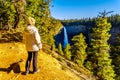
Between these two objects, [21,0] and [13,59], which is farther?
[21,0]

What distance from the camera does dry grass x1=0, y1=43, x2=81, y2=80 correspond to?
13461 millimetres

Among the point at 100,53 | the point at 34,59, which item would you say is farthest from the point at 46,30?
the point at 34,59

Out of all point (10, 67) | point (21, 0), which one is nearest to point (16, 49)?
point (10, 67)

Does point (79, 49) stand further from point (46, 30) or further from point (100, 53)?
point (46, 30)

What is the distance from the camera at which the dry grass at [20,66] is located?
1346 cm

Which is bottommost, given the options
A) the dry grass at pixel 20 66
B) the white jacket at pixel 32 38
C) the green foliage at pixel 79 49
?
the green foliage at pixel 79 49

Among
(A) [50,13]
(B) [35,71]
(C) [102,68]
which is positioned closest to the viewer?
(B) [35,71]

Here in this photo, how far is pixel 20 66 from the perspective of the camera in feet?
46.8

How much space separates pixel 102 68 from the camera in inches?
1924

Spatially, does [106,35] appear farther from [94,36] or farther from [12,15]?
[12,15]

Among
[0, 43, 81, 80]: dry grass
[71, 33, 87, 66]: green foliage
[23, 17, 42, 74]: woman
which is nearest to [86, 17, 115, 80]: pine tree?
[71, 33, 87, 66]: green foliage

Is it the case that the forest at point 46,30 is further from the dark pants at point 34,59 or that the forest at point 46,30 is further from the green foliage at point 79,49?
the dark pants at point 34,59

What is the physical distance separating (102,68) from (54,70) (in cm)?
3487

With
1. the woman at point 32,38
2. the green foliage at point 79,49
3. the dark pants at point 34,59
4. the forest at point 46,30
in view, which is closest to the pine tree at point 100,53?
the forest at point 46,30
